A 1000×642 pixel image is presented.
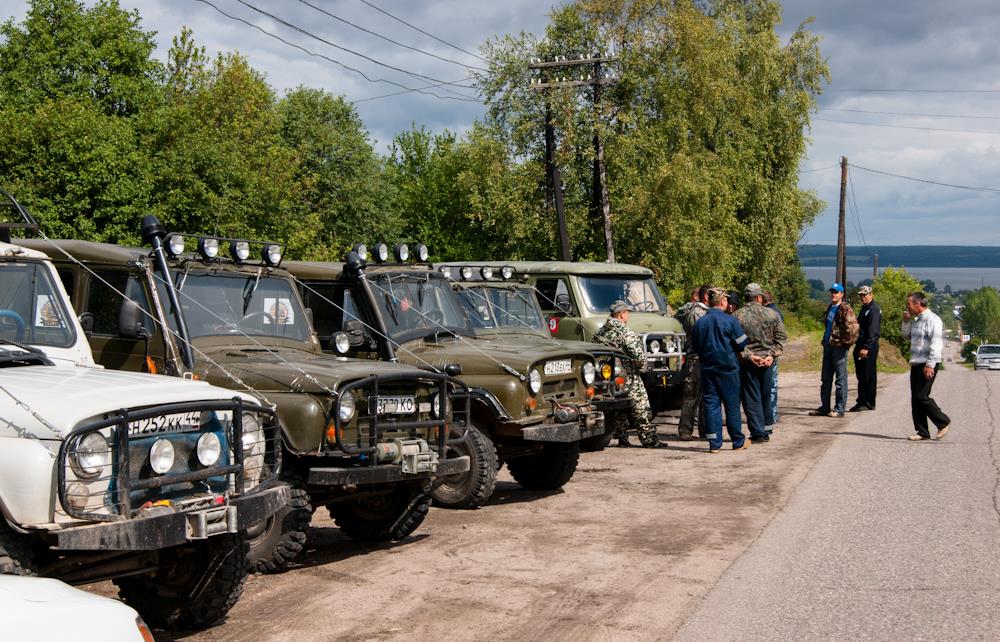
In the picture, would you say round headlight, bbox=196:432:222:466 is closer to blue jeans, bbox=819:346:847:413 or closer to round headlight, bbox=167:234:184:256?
round headlight, bbox=167:234:184:256

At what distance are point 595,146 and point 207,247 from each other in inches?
1028

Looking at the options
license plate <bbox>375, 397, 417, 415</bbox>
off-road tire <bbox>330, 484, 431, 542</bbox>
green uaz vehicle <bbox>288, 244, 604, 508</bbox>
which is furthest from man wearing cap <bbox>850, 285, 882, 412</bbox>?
license plate <bbox>375, 397, 417, 415</bbox>

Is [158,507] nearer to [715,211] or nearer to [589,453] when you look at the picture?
[589,453]

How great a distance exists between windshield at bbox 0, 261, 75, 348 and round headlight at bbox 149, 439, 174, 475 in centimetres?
195

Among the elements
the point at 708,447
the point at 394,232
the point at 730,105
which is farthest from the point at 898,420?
the point at 394,232

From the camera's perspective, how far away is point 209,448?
549cm

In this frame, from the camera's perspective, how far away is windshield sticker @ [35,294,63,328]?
6.85 meters

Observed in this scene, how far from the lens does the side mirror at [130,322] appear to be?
724 cm

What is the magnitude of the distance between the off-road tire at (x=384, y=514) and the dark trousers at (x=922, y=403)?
7974 mm

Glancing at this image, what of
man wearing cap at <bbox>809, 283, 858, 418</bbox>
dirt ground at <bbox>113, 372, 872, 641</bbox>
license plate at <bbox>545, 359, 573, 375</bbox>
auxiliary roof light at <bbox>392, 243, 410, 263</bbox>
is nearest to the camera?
dirt ground at <bbox>113, 372, 872, 641</bbox>

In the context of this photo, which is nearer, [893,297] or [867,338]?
[867,338]

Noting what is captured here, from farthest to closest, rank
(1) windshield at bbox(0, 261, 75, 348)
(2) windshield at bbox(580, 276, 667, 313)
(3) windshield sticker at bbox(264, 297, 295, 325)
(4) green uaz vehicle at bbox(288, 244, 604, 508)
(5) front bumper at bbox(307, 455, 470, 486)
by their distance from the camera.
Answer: (2) windshield at bbox(580, 276, 667, 313) < (4) green uaz vehicle at bbox(288, 244, 604, 508) < (3) windshield sticker at bbox(264, 297, 295, 325) < (5) front bumper at bbox(307, 455, 470, 486) < (1) windshield at bbox(0, 261, 75, 348)

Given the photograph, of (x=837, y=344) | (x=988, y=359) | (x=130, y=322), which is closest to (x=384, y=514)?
(x=130, y=322)

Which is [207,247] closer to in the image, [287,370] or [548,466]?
[287,370]
